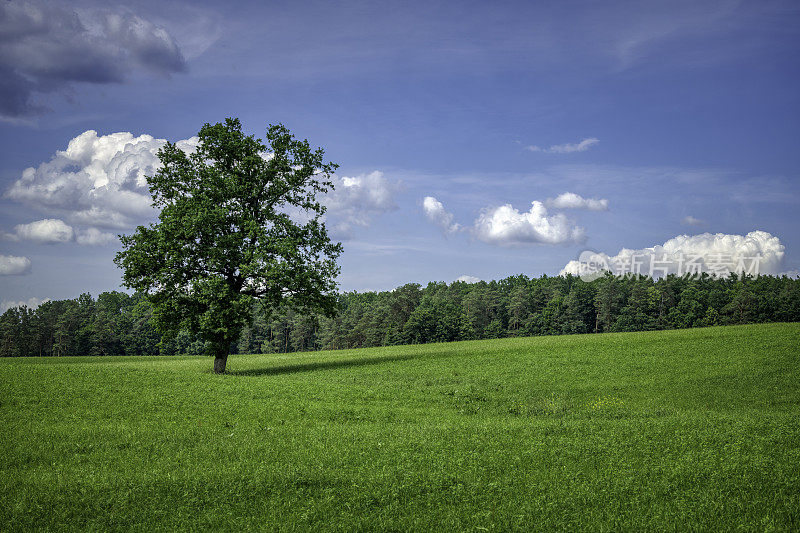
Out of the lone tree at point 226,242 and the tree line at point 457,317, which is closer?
the lone tree at point 226,242

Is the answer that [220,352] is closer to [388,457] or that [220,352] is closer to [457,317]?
[388,457]

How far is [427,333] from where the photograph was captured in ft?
357

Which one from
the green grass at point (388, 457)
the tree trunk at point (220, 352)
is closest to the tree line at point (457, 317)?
the tree trunk at point (220, 352)

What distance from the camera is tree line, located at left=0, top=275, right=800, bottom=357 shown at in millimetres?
110875

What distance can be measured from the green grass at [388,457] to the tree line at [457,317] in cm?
7620

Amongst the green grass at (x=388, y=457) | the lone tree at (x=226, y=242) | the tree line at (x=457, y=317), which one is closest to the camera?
the green grass at (x=388, y=457)

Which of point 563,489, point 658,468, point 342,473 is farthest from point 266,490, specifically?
point 658,468

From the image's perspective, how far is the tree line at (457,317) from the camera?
11088 cm

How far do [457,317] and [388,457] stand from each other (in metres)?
106

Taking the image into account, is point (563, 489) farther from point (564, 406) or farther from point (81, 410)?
point (81, 410)

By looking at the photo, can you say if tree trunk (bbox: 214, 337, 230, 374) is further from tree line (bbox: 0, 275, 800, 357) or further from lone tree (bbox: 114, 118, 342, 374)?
tree line (bbox: 0, 275, 800, 357)

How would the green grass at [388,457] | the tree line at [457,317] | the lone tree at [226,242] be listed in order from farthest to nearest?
the tree line at [457,317], the lone tree at [226,242], the green grass at [388,457]

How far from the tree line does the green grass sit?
76197 millimetres

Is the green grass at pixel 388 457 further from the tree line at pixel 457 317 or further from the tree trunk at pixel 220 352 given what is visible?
the tree line at pixel 457 317
